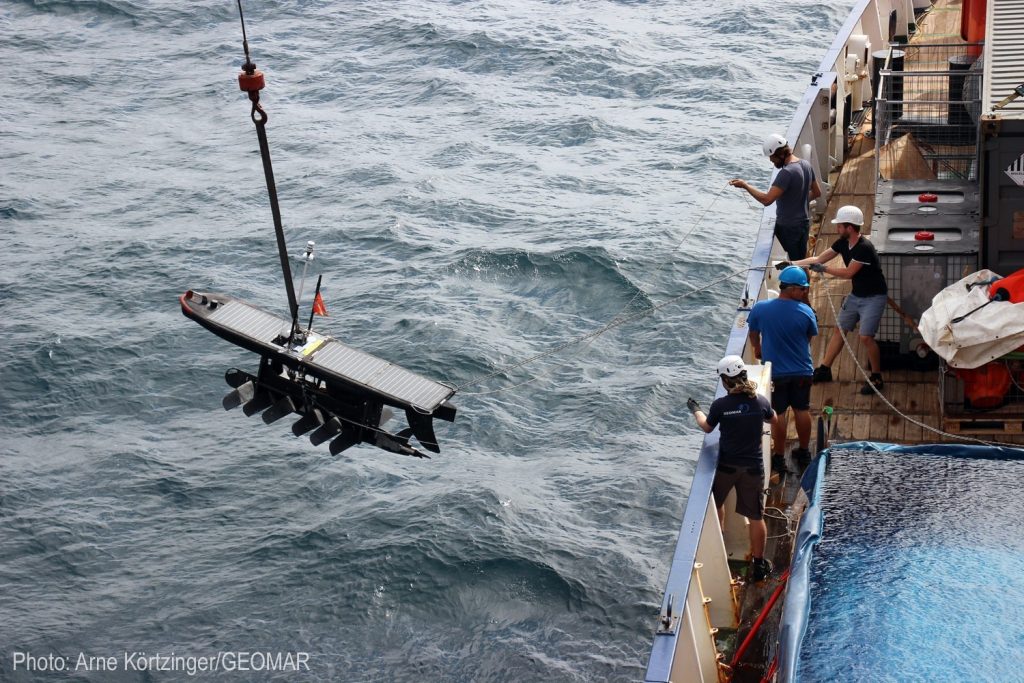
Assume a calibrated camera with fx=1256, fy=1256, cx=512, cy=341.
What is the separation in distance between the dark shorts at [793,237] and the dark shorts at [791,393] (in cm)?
276

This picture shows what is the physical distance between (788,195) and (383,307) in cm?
1004

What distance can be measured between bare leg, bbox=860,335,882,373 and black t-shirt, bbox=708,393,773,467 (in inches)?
78.8

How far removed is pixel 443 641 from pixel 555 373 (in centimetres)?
640

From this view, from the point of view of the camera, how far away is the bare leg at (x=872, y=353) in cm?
1062

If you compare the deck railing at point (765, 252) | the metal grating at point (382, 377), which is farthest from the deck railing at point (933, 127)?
the metal grating at point (382, 377)

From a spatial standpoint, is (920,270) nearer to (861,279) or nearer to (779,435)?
(861,279)

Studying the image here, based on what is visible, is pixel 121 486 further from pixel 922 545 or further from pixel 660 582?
pixel 922 545

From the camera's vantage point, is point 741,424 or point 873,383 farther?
point 873,383

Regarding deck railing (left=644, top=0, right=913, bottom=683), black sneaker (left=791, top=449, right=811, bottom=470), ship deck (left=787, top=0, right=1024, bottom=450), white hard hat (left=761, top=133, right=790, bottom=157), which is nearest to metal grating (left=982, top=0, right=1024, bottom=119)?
white hard hat (left=761, top=133, right=790, bottom=157)

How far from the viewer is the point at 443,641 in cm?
1328

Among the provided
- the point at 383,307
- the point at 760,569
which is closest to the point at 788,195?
the point at 760,569

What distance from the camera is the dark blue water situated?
5836mm

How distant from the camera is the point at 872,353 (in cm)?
1070

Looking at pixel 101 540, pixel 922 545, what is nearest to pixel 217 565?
pixel 101 540
